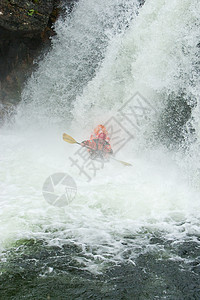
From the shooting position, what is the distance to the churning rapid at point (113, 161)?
2.72 meters

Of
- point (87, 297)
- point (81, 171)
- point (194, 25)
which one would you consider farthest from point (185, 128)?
point (87, 297)

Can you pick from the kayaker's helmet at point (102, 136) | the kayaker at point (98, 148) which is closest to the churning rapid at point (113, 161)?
the kayaker at point (98, 148)

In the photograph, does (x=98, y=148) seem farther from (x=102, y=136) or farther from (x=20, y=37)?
(x=20, y=37)

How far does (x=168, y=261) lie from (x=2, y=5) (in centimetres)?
765

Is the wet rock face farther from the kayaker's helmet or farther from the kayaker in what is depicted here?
the kayaker

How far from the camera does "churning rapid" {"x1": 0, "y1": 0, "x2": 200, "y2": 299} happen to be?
2.72 metres

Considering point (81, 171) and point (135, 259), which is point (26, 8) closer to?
point (81, 171)

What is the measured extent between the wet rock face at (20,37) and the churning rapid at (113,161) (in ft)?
1.13

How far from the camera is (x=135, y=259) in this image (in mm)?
2869

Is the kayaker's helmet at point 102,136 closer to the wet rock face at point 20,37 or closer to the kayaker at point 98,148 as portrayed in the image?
the kayaker at point 98,148

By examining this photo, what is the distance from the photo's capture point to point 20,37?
8.30 meters

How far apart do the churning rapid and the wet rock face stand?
0.34 m

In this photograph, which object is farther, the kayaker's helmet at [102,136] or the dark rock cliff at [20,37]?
the dark rock cliff at [20,37]

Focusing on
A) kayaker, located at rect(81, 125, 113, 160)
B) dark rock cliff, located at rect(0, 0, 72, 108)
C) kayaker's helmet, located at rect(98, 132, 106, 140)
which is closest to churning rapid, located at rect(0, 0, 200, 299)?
kayaker, located at rect(81, 125, 113, 160)
